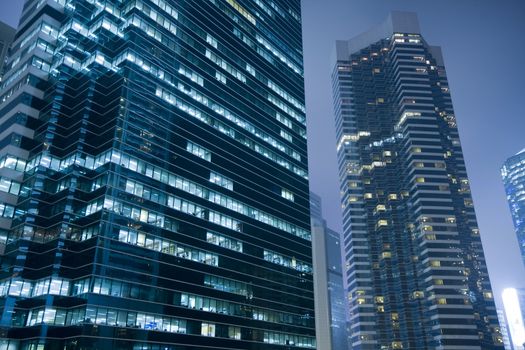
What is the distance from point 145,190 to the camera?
76438mm

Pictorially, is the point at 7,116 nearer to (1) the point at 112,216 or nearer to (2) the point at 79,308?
(1) the point at 112,216

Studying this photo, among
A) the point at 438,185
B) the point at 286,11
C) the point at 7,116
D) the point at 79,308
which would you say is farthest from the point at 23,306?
the point at 438,185

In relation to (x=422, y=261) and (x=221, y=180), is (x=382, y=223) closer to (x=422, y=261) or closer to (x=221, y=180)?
(x=422, y=261)

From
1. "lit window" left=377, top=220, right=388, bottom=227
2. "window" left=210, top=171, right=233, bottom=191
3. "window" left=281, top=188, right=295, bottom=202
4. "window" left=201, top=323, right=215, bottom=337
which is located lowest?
"window" left=201, top=323, right=215, bottom=337

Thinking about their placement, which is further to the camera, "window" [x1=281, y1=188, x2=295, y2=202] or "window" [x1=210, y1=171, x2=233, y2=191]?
"window" [x1=281, y1=188, x2=295, y2=202]

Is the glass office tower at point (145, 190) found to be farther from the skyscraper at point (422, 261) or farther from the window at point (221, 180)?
the skyscraper at point (422, 261)

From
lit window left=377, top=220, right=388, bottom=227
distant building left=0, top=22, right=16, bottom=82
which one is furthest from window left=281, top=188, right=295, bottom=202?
lit window left=377, top=220, right=388, bottom=227

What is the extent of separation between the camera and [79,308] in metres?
62.8

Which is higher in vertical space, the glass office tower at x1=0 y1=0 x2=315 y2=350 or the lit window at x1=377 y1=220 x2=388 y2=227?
the lit window at x1=377 y1=220 x2=388 y2=227

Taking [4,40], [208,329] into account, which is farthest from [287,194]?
[4,40]

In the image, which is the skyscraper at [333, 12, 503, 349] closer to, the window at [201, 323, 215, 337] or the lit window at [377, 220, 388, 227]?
the lit window at [377, 220, 388, 227]

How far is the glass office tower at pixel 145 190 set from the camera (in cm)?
6704

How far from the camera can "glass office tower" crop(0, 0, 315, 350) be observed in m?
67.0

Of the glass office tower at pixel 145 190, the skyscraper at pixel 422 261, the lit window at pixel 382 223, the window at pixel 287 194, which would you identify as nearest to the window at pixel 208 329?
the glass office tower at pixel 145 190
